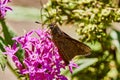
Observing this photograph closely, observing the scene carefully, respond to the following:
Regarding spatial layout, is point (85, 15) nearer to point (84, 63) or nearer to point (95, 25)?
point (95, 25)

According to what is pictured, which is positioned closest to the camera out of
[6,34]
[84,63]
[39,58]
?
[39,58]

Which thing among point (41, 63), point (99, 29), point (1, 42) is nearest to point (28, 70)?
point (41, 63)

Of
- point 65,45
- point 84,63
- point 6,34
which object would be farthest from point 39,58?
point 84,63

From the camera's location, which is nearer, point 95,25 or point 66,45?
point 66,45

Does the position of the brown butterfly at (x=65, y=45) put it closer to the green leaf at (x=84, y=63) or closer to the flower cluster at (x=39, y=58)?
the flower cluster at (x=39, y=58)

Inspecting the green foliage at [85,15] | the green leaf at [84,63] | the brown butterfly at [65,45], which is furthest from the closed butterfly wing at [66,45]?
the green leaf at [84,63]

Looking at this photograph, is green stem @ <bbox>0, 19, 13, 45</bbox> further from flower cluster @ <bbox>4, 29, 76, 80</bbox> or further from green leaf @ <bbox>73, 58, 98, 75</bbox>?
green leaf @ <bbox>73, 58, 98, 75</bbox>

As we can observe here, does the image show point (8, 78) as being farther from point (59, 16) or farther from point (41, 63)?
point (41, 63)
